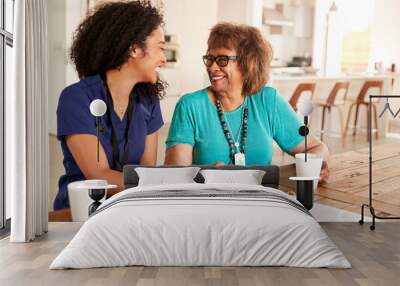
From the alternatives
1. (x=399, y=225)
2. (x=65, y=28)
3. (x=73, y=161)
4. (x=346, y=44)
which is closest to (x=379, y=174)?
(x=399, y=225)

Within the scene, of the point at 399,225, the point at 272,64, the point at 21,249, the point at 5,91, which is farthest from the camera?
the point at 272,64

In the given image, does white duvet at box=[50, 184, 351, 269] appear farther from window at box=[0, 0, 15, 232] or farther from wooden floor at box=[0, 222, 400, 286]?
window at box=[0, 0, 15, 232]

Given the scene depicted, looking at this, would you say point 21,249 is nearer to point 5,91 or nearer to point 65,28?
point 5,91

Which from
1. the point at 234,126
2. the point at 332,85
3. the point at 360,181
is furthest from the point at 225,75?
the point at 360,181

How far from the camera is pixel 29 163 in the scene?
4.26 meters

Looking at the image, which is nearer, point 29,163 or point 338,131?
point 29,163

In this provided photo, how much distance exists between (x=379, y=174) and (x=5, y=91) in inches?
122

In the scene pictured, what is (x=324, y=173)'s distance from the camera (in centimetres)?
501

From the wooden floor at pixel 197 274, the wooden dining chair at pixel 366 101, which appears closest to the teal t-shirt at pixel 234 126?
the wooden dining chair at pixel 366 101

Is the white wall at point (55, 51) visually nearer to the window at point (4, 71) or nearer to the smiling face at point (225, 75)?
the window at point (4, 71)

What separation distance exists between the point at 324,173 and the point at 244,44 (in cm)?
126

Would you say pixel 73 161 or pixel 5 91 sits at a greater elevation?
pixel 5 91

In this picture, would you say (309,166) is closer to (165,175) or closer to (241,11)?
(165,175)

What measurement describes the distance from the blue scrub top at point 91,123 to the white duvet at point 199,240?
1.24 metres
